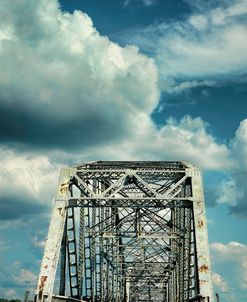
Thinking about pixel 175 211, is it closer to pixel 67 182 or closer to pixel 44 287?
pixel 67 182

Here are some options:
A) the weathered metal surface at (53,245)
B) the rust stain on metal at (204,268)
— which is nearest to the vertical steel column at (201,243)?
the rust stain on metal at (204,268)

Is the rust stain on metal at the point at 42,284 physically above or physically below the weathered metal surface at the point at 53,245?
below

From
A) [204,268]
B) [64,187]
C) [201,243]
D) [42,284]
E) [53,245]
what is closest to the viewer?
[42,284]

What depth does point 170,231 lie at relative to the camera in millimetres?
30656

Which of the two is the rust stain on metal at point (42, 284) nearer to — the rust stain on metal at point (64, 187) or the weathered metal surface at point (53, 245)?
the weathered metal surface at point (53, 245)

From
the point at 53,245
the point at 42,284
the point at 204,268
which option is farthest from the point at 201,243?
A: the point at 42,284

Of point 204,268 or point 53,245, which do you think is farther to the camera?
point 53,245

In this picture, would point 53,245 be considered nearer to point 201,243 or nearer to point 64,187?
point 64,187

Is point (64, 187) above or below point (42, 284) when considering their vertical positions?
above

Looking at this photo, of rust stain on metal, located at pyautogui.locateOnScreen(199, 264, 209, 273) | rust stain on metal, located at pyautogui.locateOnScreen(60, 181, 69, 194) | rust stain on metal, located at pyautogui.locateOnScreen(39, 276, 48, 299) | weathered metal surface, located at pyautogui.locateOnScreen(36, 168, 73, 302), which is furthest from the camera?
rust stain on metal, located at pyautogui.locateOnScreen(60, 181, 69, 194)

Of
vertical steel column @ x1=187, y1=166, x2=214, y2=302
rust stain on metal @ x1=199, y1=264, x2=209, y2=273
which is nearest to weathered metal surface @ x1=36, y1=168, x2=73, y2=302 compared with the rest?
vertical steel column @ x1=187, y1=166, x2=214, y2=302

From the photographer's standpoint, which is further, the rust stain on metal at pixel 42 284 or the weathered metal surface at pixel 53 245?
the weathered metal surface at pixel 53 245

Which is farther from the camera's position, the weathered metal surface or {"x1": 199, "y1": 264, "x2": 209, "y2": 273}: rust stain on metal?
{"x1": 199, "y1": 264, "x2": 209, "y2": 273}: rust stain on metal

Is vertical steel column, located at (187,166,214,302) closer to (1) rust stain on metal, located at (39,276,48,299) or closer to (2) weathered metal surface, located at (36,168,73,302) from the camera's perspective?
(2) weathered metal surface, located at (36,168,73,302)
